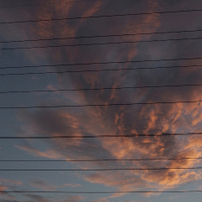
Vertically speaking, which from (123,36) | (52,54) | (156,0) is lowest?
(52,54)

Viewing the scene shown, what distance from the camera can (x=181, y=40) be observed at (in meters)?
2.67

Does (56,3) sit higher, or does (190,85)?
(56,3)

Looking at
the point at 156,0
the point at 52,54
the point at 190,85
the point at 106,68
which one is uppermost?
the point at 156,0

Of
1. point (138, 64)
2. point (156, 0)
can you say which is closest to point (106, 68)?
point (138, 64)

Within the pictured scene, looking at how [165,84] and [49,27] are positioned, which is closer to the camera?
[165,84]

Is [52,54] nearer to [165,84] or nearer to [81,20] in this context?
[81,20]

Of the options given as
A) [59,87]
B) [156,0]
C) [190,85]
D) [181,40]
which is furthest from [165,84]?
[59,87]

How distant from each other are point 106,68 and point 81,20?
0.83 meters

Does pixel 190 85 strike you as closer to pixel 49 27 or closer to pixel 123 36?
pixel 123 36

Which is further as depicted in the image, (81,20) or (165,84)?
(81,20)

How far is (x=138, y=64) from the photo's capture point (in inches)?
105

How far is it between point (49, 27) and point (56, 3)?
398 millimetres

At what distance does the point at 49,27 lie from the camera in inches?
113

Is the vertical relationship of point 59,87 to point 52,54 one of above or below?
below
